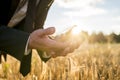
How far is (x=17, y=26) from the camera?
3.08 metres

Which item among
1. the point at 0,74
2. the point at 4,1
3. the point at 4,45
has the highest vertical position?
the point at 4,1

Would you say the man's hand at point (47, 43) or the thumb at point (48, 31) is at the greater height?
the thumb at point (48, 31)

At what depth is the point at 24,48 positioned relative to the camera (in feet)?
7.35

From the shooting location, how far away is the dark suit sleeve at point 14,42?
2238 mm

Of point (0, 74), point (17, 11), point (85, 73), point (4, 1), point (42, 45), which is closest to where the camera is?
point (42, 45)

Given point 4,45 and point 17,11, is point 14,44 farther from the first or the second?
point 17,11

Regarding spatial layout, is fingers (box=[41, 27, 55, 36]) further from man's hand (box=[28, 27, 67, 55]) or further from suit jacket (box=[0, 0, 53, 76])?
suit jacket (box=[0, 0, 53, 76])

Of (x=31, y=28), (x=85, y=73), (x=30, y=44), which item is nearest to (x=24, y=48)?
(x=30, y=44)

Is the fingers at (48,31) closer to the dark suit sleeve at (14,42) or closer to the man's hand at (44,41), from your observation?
the man's hand at (44,41)

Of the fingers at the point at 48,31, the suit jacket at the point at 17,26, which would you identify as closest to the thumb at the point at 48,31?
the fingers at the point at 48,31

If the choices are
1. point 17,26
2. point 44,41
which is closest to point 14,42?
point 44,41

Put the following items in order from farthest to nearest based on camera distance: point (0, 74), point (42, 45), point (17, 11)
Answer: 1. point (0, 74)
2. point (17, 11)
3. point (42, 45)

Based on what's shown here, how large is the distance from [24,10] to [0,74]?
975 millimetres

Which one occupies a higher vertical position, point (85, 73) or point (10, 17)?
point (10, 17)
